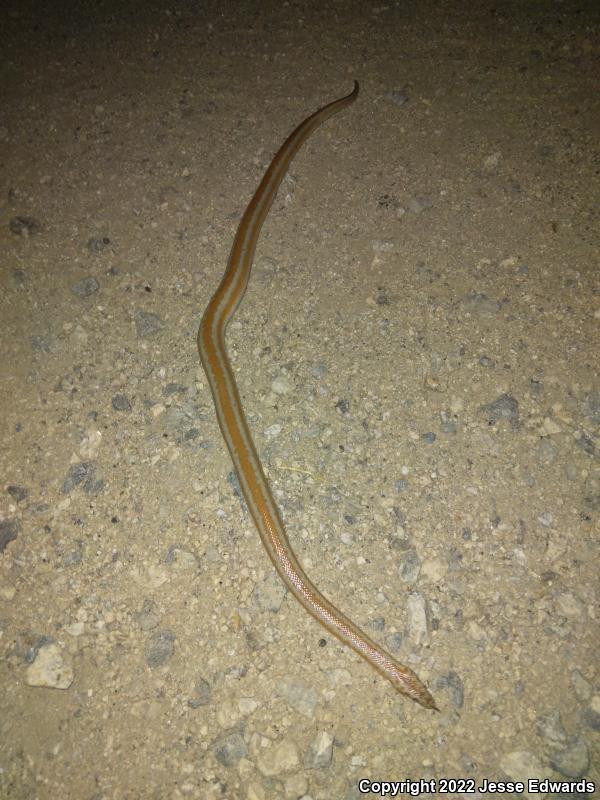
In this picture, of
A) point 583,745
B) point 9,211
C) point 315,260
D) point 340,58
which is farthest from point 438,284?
point 9,211

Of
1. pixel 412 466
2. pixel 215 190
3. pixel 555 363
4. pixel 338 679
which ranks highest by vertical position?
pixel 215 190

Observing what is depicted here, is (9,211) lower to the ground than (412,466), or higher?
higher

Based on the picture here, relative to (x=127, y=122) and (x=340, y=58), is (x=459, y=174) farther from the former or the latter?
(x=127, y=122)

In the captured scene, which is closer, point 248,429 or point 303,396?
point 248,429
